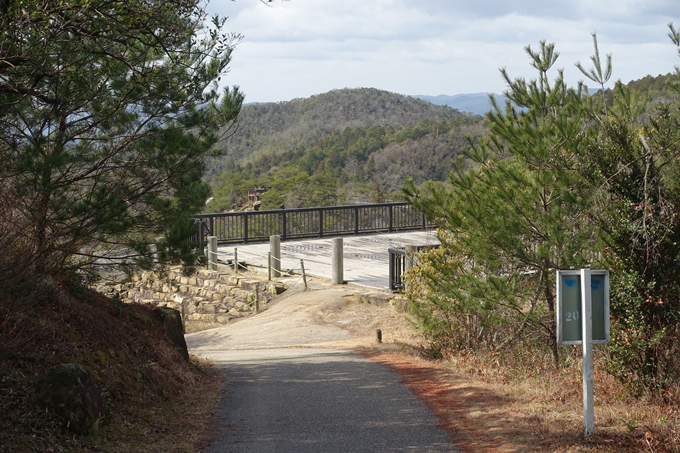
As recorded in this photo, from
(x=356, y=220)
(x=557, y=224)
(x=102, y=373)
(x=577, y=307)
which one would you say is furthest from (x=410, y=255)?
(x=356, y=220)

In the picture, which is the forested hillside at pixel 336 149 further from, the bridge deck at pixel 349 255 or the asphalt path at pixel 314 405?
the asphalt path at pixel 314 405

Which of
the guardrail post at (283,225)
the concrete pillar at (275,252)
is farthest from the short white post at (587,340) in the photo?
the guardrail post at (283,225)

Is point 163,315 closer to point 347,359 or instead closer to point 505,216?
point 347,359

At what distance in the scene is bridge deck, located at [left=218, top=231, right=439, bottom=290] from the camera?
802 inches

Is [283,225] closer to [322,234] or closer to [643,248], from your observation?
[322,234]

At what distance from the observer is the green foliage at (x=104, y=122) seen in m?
7.50

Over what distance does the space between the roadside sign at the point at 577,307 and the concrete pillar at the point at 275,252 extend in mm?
15014

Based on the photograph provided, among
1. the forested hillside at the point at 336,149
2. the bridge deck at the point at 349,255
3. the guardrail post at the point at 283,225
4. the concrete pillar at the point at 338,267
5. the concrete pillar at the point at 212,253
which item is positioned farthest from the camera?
the forested hillside at the point at 336,149

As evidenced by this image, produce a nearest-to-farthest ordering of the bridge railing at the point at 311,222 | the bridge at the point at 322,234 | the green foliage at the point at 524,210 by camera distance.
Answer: the green foliage at the point at 524,210
the bridge at the point at 322,234
the bridge railing at the point at 311,222

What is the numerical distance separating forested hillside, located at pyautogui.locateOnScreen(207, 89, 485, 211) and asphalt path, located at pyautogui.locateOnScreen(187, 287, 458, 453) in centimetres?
347

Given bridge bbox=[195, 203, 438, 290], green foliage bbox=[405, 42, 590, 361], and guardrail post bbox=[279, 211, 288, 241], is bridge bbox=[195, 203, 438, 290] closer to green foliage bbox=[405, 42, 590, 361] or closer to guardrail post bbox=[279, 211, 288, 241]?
guardrail post bbox=[279, 211, 288, 241]

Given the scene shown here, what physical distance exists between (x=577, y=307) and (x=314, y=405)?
3.52m

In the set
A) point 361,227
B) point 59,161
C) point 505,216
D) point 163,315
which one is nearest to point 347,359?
point 163,315

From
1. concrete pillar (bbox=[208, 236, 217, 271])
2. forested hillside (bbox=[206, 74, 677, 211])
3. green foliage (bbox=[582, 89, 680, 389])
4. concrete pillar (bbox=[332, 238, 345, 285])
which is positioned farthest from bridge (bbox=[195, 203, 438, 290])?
green foliage (bbox=[582, 89, 680, 389])
